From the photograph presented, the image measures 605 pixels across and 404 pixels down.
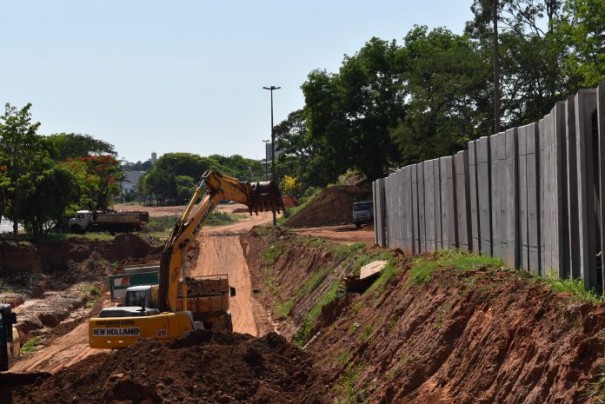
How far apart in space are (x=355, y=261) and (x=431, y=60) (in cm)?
2952

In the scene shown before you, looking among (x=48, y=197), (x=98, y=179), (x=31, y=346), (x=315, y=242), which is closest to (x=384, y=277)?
(x=31, y=346)

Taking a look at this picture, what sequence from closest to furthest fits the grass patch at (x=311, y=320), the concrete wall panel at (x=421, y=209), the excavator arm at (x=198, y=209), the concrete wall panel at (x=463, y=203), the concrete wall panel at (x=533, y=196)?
the concrete wall panel at (x=533, y=196) < the concrete wall panel at (x=463, y=203) < the excavator arm at (x=198, y=209) < the grass patch at (x=311, y=320) < the concrete wall panel at (x=421, y=209)

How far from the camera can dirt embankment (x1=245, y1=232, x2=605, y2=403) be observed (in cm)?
1084

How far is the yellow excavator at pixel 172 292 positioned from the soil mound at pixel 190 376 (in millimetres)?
857

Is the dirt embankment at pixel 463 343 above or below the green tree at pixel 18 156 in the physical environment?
below

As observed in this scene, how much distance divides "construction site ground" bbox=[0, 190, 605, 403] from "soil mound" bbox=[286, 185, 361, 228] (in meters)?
42.3

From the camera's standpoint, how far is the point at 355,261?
102 feet

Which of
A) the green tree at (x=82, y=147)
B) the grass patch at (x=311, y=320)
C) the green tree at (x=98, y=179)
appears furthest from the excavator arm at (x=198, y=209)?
the green tree at (x=82, y=147)

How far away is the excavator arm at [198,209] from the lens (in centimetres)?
2391

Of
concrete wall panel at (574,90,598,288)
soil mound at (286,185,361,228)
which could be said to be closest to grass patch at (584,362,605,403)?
concrete wall panel at (574,90,598,288)

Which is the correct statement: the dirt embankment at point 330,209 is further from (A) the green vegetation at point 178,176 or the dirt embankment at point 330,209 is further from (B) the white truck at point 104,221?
(A) the green vegetation at point 178,176

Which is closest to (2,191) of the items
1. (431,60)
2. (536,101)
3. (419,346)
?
(431,60)

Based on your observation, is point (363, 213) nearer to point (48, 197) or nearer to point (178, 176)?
point (48, 197)

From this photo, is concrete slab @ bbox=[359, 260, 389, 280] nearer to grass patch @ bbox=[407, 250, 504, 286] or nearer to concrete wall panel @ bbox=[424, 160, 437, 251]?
concrete wall panel @ bbox=[424, 160, 437, 251]
